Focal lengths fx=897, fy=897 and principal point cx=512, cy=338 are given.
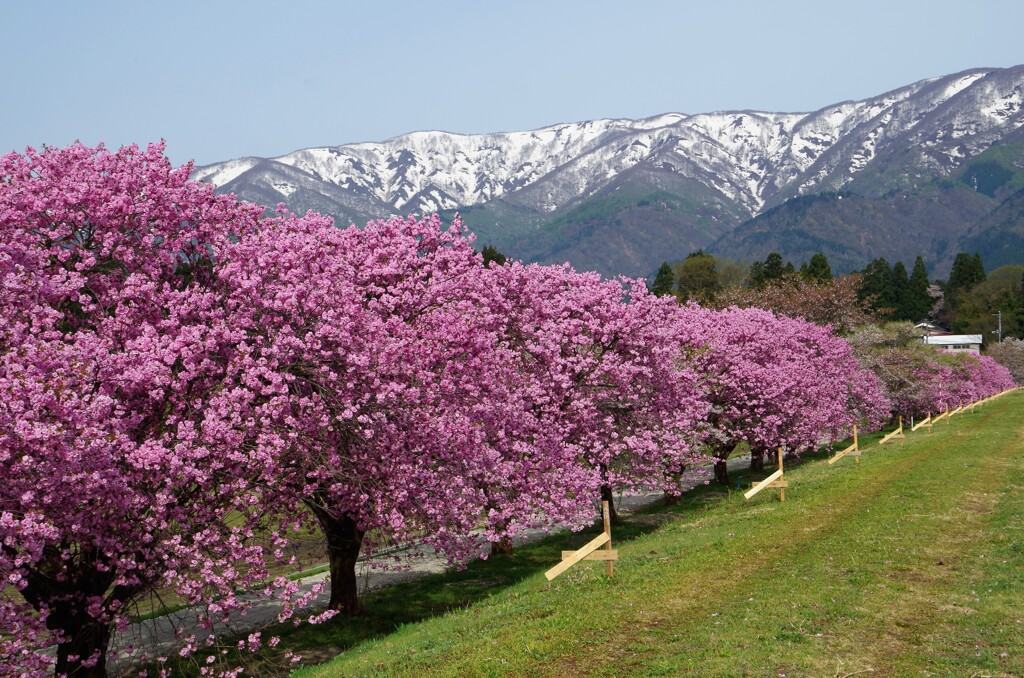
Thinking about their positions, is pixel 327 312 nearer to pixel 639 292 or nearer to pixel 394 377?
pixel 394 377

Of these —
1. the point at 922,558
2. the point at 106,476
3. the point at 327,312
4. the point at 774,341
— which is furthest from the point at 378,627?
the point at 774,341

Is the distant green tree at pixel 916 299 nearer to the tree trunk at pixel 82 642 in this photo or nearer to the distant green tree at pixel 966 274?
the distant green tree at pixel 966 274

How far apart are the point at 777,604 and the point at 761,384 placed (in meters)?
28.9

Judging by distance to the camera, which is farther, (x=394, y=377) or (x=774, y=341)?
(x=774, y=341)

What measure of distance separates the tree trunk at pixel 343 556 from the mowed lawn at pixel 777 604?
3.16ft

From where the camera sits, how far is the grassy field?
12695 millimetres

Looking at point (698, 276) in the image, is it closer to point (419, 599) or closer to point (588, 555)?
point (419, 599)

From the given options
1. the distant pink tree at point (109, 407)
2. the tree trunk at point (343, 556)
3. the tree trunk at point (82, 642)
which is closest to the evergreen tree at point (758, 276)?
the tree trunk at point (343, 556)

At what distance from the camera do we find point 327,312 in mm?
17078

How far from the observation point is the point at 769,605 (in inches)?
596

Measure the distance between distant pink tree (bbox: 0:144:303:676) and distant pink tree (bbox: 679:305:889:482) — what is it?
22512 mm

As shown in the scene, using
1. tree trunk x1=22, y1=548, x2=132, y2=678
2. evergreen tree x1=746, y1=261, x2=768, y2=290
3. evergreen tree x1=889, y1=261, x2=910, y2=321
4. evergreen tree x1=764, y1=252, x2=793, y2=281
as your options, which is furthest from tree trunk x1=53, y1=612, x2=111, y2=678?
evergreen tree x1=889, y1=261, x2=910, y2=321

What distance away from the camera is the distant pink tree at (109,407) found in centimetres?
1280

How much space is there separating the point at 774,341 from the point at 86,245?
3627 cm
